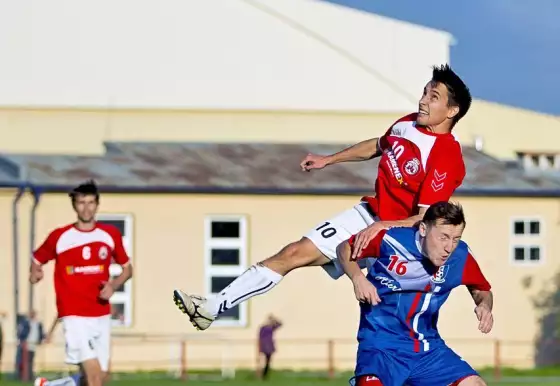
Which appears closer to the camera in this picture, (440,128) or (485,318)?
(485,318)

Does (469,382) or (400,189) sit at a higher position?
(400,189)

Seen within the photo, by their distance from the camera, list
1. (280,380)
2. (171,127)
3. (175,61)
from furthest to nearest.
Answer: (175,61) < (171,127) < (280,380)

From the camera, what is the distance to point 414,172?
11.0 meters

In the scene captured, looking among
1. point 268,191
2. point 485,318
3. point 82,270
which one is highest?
point 268,191

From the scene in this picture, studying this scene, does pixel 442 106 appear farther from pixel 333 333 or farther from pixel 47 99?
pixel 47 99

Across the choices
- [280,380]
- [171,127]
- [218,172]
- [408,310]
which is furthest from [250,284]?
[171,127]

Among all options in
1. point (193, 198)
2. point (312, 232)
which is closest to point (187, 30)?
point (193, 198)

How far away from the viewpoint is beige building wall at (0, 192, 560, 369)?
31.5 m

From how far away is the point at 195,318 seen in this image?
36.0 feet

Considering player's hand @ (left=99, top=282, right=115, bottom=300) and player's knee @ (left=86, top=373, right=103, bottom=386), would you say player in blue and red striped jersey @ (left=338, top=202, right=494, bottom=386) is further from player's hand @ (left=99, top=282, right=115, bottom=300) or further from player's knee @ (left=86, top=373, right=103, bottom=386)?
player's knee @ (left=86, top=373, right=103, bottom=386)

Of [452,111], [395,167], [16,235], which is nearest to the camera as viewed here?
[452,111]

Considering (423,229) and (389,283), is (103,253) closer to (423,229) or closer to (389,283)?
(389,283)

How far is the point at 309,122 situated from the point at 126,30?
493 centimetres

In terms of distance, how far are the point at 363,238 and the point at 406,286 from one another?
40cm
